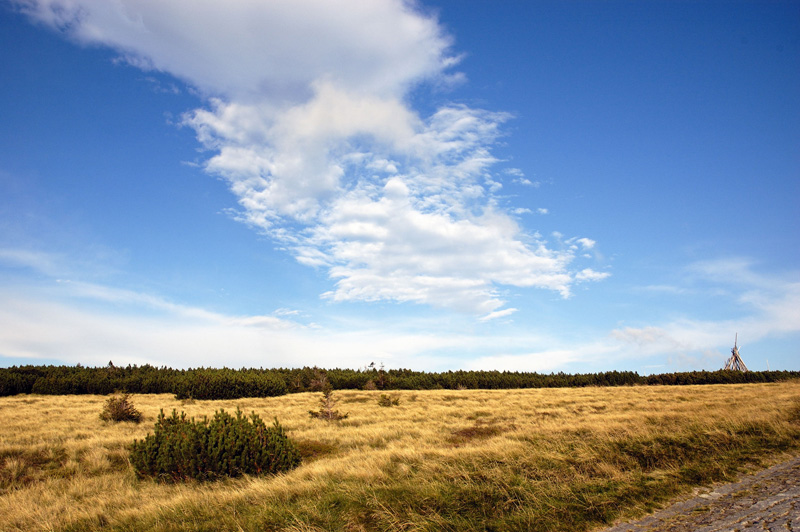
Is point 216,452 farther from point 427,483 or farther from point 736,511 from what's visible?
point 736,511

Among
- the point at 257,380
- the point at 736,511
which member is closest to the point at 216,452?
the point at 736,511

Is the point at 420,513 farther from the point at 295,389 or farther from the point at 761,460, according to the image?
the point at 295,389

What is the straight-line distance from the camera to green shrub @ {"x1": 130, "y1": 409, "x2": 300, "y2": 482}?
33.8ft

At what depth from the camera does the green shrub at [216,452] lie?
10.3m

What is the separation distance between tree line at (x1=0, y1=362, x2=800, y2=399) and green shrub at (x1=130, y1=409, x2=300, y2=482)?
98.7ft

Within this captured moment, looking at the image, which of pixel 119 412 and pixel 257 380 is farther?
pixel 257 380

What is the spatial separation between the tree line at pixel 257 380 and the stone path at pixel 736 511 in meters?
39.3

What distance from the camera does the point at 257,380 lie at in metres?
41.8

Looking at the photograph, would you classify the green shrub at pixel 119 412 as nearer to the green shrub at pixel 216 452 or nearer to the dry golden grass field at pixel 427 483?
the dry golden grass field at pixel 427 483

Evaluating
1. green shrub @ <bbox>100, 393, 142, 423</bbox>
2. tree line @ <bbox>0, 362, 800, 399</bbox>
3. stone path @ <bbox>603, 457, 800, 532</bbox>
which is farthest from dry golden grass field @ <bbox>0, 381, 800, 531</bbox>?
tree line @ <bbox>0, 362, 800, 399</bbox>

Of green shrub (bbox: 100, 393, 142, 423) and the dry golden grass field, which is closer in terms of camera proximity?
the dry golden grass field

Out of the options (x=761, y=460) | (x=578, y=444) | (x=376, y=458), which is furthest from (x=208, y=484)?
(x=761, y=460)

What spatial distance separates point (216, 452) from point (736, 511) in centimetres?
1012

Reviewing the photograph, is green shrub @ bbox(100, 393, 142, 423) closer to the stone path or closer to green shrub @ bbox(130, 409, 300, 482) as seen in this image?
green shrub @ bbox(130, 409, 300, 482)
